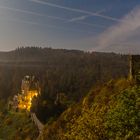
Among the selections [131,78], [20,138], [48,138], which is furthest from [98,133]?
[20,138]

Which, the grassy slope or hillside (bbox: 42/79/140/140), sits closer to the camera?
hillside (bbox: 42/79/140/140)

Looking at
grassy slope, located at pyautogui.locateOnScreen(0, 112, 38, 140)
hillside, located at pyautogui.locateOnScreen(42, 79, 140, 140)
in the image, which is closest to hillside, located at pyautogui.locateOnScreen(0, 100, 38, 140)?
grassy slope, located at pyautogui.locateOnScreen(0, 112, 38, 140)

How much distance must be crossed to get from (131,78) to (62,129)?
67.4ft

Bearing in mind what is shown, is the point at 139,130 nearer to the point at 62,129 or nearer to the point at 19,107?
the point at 62,129

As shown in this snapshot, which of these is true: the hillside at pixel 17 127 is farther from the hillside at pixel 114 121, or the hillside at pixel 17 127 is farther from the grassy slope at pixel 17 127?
the hillside at pixel 114 121

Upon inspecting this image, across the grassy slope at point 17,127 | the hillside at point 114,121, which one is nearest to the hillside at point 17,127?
the grassy slope at point 17,127

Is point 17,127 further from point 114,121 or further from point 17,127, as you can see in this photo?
point 114,121

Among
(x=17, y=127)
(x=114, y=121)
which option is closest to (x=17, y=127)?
(x=17, y=127)

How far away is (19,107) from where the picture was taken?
609 feet

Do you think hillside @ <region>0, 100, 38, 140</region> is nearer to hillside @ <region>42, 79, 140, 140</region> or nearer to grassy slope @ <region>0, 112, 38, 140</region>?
grassy slope @ <region>0, 112, 38, 140</region>

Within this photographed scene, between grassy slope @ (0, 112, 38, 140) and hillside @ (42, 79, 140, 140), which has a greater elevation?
hillside @ (42, 79, 140, 140)

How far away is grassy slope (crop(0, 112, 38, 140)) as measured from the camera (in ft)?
444

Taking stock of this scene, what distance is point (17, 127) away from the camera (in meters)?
156

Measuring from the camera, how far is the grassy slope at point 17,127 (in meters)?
135
